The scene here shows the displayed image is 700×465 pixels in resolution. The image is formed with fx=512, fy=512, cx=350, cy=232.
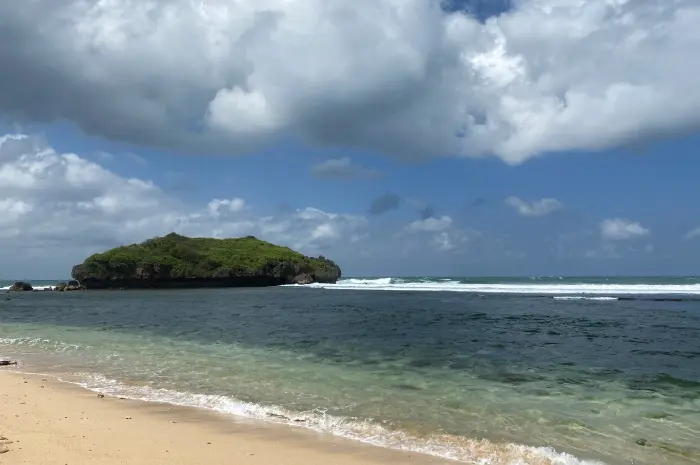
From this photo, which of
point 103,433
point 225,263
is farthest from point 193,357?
point 225,263

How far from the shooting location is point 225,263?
115875 millimetres

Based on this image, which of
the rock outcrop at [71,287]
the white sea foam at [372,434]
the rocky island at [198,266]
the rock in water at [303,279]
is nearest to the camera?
the white sea foam at [372,434]

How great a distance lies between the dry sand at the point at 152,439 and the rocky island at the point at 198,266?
328 ft

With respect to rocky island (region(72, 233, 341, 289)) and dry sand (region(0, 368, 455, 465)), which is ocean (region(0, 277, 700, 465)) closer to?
dry sand (region(0, 368, 455, 465))

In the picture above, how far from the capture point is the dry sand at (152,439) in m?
7.82

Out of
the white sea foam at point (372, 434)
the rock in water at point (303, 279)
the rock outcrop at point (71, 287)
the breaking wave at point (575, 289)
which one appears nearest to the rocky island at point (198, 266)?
the rock in water at point (303, 279)

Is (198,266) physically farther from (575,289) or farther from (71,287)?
(575,289)

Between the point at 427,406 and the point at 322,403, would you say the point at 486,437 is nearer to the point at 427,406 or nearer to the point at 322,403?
the point at 427,406

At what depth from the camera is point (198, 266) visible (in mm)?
111312

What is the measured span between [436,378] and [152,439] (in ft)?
28.1

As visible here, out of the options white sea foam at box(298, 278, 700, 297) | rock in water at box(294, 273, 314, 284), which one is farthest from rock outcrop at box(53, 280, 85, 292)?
white sea foam at box(298, 278, 700, 297)

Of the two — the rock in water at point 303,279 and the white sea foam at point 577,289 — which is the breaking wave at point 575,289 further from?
the rock in water at point 303,279

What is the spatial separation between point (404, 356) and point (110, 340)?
14.5 m

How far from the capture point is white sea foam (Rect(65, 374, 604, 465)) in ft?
27.8
